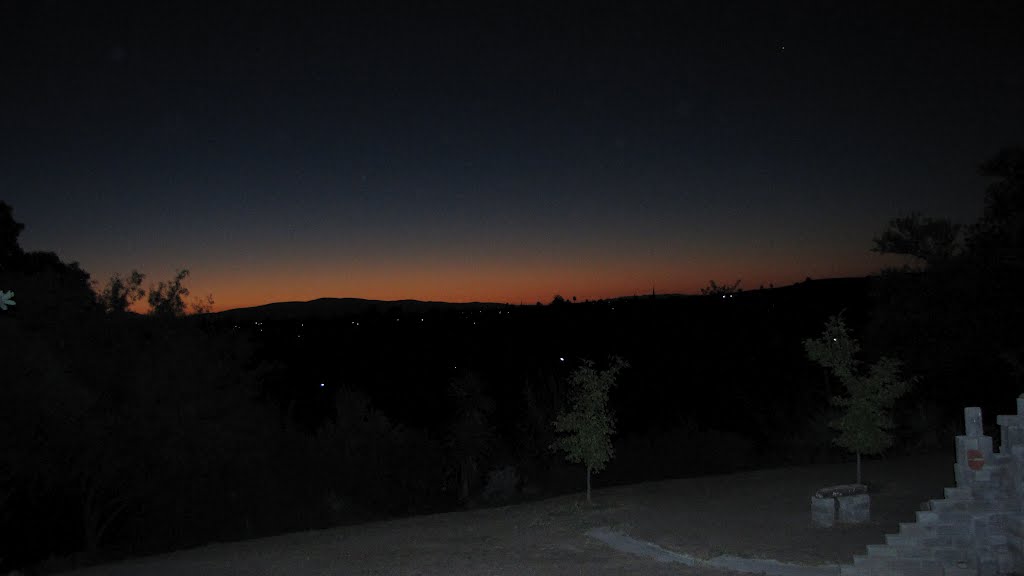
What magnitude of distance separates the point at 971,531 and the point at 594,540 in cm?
552

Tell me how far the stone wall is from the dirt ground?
46.7 inches

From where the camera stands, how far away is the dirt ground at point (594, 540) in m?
11.8

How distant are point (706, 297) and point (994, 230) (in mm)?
34201

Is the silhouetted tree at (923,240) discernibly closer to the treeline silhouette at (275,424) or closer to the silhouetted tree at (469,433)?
the treeline silhouette at (275,424)

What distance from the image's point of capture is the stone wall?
972cm

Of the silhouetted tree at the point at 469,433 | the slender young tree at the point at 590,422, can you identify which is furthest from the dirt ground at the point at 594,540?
the silhouetted tree at the point at 469,433

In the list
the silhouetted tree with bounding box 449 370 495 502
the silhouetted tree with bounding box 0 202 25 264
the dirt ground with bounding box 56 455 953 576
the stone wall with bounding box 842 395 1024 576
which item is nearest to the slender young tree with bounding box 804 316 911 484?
the dirt ground with bounding box 56 455 953 576

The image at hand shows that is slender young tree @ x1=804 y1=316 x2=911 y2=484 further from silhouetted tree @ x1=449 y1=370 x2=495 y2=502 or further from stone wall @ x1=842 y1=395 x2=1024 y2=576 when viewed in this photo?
silhouetted tree @ x1=449 y1=370 x2=495 y2=502

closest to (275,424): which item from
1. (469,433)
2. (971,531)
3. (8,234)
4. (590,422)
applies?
(469,433)

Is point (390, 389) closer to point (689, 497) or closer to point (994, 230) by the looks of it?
point (689, 497)

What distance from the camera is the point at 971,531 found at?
974 centimetres

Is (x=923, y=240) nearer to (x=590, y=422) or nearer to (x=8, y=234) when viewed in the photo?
(x=590, y=422)

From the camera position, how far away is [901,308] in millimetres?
19562

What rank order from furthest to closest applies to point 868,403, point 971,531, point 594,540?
point 868,403
point 594,540
point 971,531
